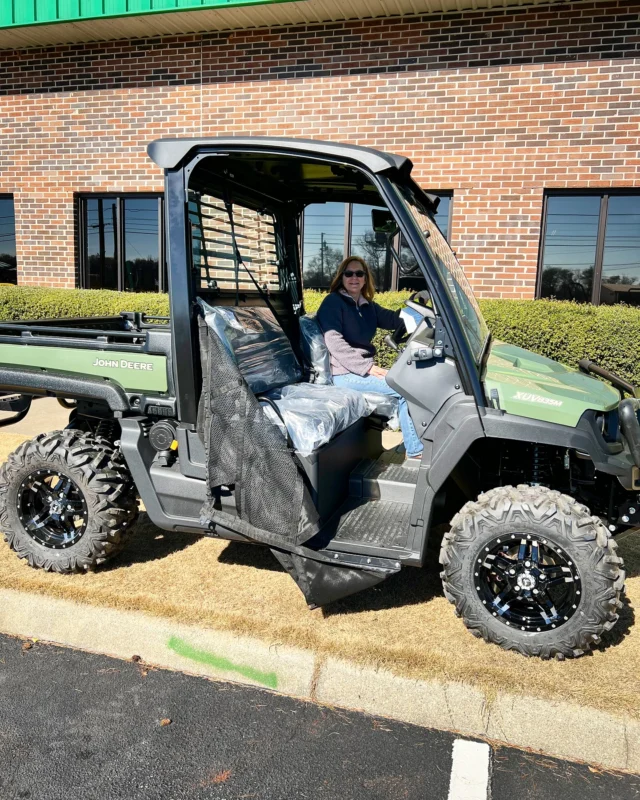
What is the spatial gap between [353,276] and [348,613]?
Result: 2.26 m

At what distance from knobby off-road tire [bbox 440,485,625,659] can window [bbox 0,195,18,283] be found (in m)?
9.96

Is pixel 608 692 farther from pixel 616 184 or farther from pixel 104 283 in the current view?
pixel 104 283

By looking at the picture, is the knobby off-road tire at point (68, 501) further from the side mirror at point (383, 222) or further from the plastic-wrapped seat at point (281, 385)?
the side mirror at point (383, 222)

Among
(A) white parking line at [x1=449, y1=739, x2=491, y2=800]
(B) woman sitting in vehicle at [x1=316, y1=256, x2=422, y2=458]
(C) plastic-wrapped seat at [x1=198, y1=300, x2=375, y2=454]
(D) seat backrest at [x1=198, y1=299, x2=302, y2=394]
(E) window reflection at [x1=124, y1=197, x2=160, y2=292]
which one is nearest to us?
(A) white parking line at [x1=449, y1=739, x2=491, y2=800]

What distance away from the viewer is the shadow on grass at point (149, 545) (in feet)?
13.5

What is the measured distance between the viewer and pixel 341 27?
885 cm

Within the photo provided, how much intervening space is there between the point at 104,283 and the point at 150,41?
11.6 feet

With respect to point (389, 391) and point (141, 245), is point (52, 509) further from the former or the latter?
point (141, 245)

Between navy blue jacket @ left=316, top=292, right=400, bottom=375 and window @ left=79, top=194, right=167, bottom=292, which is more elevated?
window @ left=79, top=194, right=167, bottom=292

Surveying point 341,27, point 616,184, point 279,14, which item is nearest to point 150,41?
point 279,14

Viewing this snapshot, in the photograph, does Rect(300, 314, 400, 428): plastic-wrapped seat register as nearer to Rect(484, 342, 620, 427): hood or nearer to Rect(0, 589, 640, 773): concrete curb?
Rect(484, 342, 620, 427): hood

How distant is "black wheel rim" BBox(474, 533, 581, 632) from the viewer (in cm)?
304

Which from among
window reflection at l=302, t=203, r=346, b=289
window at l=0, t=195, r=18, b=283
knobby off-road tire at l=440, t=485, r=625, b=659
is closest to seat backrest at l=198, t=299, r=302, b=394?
knobby off-road tire at l=440, t=485, r=625, b=659

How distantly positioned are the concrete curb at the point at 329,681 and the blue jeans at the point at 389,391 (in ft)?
4.01
